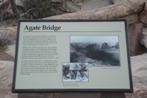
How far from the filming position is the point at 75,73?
6.84 ft

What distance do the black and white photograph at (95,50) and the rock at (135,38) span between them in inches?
105

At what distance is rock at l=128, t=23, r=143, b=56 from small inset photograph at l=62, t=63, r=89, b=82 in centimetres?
283

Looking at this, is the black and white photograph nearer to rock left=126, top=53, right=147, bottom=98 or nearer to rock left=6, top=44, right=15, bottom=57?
rock left=126, top=53, right=147, bottom=98

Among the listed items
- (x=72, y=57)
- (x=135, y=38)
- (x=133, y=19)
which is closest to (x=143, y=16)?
(x=133, y=19)

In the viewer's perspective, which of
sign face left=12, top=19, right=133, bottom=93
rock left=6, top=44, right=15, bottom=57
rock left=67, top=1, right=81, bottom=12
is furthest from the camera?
rock left=67, top=1, right=81, bottom=12

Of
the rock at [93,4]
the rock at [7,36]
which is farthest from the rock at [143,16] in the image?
the rock at [93,4]

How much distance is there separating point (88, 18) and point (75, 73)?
2370mm

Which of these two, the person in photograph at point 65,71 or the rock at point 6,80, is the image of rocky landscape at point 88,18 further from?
the person in photograph at point 65,71

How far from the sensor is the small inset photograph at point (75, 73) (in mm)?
2066

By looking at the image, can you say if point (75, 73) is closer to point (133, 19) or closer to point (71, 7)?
point (133, 19)

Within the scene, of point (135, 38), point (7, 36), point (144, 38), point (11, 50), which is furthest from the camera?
point (135, 38)

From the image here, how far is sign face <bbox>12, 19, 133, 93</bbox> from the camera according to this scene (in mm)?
2059

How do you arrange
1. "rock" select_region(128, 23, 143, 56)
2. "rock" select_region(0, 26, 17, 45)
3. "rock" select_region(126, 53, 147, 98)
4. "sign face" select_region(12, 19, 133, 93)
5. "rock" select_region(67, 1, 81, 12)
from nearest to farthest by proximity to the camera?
"sign face" select_region(12, 19, 133, 93)
"rock" select_region(126, 53, 147, 98)
"rock" select_region(0, 26, 17, 45)
"rock" select_region(128, 23, 143, 56)
"rock" select_region(67, 1, 81, 12)

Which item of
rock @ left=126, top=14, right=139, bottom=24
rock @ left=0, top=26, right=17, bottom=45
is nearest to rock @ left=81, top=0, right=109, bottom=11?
rock @ left=126, top=14, right=139, bottom=24
